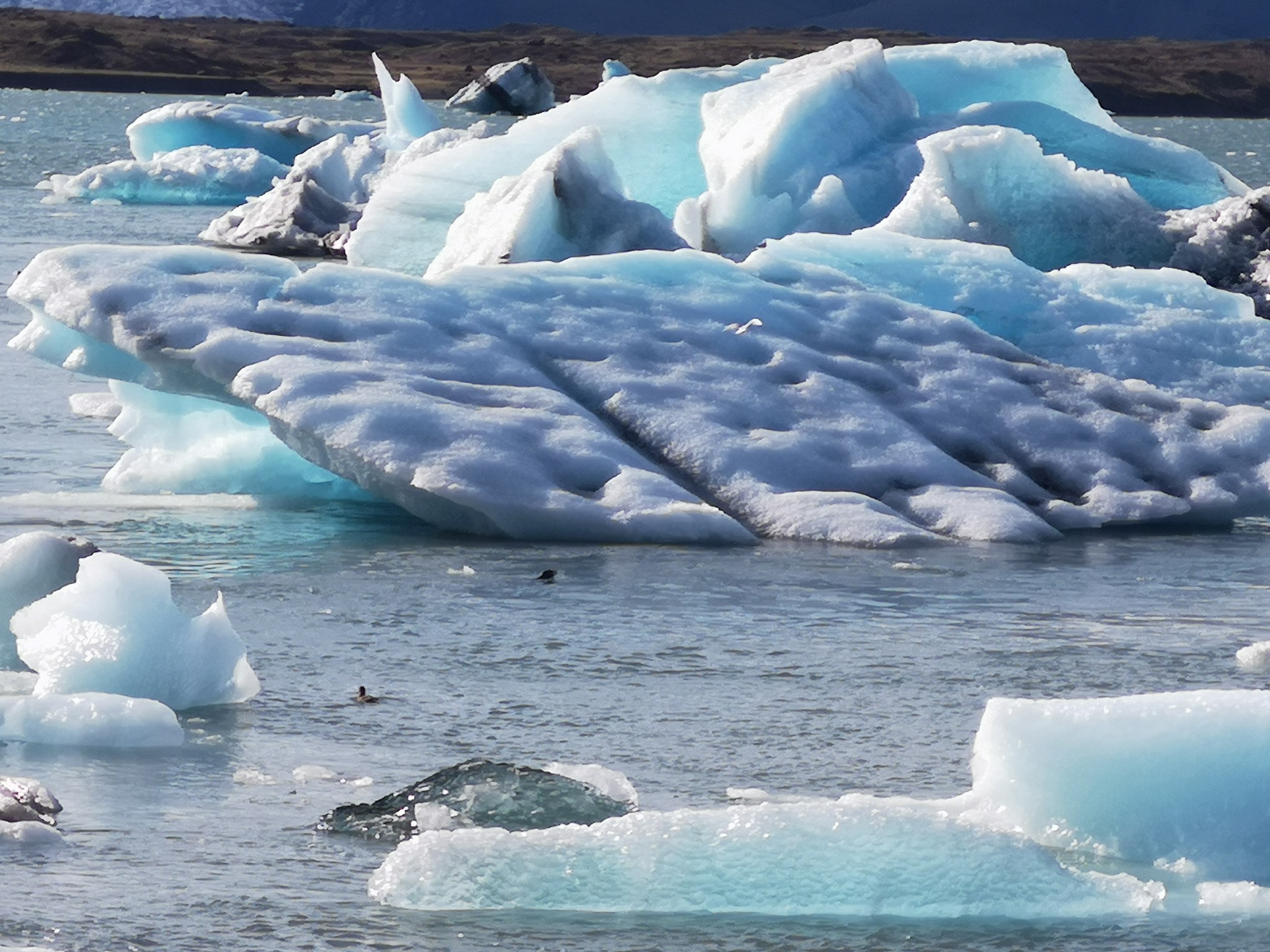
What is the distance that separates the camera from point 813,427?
24.7ft

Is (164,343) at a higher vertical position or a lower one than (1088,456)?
higher

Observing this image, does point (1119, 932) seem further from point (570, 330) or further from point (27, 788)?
point (570, 330)

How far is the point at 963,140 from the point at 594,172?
192 centimetres

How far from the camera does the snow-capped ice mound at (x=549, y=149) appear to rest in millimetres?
12008

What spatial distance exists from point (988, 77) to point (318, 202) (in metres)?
8.08

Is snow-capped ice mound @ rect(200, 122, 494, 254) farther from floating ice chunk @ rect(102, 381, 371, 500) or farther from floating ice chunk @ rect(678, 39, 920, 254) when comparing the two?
floating ice chunk @ rect(102, 381, 371, 500)

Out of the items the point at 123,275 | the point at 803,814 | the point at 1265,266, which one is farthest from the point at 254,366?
the point at 1265,266

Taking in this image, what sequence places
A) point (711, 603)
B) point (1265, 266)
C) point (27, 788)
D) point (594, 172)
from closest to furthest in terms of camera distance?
point (27, 788)
point (711, 603)
point (594, 172)
point (1265, 266)

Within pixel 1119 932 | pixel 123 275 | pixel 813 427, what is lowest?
pixel 1119 932

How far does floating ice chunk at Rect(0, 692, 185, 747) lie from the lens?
4500 millimetres

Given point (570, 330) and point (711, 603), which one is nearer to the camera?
point (711, 603)

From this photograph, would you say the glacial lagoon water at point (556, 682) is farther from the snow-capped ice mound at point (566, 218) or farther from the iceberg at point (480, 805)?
the snow-capped ice mound at point (566, 218)

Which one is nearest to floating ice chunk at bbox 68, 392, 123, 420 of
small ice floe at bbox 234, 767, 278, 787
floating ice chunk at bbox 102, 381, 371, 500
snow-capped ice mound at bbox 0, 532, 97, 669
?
floating ice chunk at bbox 102, 381, 371, 500

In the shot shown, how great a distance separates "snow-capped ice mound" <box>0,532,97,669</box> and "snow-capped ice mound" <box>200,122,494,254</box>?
504 inches
